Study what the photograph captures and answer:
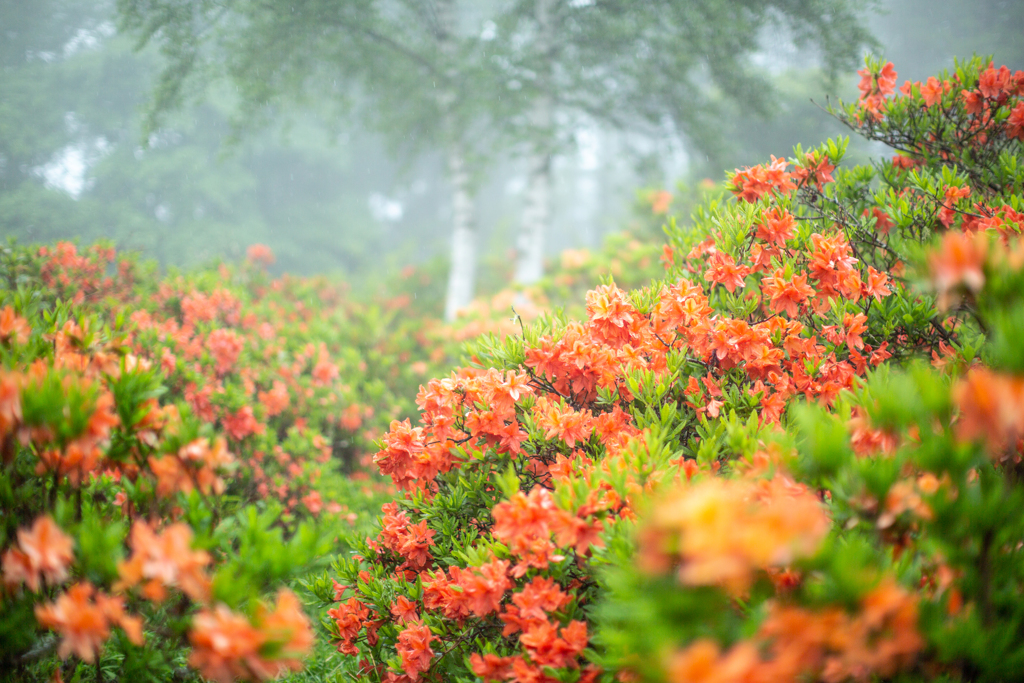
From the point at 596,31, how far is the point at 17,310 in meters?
7.47

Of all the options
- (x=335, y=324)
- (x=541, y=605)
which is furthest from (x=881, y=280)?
(x=335, y=324)

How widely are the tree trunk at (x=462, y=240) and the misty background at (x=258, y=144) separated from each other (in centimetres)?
47

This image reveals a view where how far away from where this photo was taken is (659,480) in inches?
58.2

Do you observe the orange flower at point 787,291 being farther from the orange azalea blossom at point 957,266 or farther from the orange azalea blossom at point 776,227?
the orange azalea blossom at point 957,266

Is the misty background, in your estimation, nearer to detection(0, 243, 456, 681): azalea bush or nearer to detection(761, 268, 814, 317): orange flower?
detection(761, 268, 814, 317): orange flower

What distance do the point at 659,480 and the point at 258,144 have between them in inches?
903

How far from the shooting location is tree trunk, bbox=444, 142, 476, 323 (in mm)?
7641

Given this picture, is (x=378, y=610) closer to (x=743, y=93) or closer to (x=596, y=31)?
(x=596, y=31)

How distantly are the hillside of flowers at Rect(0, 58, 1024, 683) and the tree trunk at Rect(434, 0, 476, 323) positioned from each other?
4.62m

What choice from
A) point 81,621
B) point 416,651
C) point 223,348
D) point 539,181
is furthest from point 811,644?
point 539,181

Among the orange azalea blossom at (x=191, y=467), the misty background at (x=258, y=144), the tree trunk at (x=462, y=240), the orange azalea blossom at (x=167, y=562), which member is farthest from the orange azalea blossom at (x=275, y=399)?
the misty background at (x=258, y=144)

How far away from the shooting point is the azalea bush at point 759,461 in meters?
0.87

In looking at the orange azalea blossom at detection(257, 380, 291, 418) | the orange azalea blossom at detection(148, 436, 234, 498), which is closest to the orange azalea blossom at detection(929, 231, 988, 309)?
the orange azalea blossom at detection(148, 436, 234, 498)

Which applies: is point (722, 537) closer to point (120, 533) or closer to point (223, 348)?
point (120, 533)
